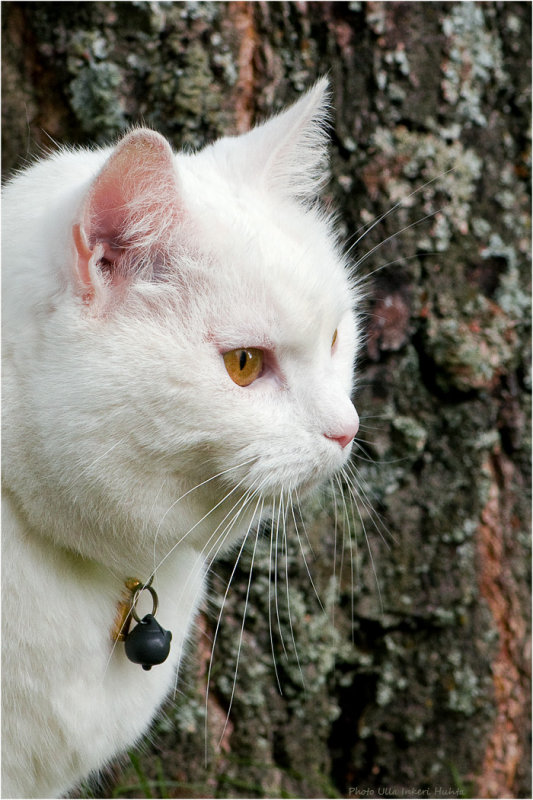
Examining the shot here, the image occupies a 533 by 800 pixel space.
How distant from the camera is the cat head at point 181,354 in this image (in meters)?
1.31

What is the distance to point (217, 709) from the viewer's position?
226 centimetres

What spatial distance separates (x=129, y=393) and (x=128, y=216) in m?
0.31

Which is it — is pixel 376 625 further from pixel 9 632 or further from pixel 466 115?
pixel 466 115

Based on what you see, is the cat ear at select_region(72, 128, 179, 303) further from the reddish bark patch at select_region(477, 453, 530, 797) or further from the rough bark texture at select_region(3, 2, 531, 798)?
the reddish bark patch at select_region(477, 453, 530, 797)

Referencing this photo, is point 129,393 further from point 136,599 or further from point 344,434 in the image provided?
point 136,599

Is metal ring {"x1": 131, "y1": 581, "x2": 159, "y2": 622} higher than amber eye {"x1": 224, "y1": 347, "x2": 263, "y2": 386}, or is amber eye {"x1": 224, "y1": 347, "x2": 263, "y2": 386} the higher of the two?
amber eye {"x1": 224, "y1": 347, "x2": 263, "y2": 386}

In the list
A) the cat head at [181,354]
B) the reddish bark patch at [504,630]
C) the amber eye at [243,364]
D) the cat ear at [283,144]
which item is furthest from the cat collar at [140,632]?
the reddish bark patch at [504,630]

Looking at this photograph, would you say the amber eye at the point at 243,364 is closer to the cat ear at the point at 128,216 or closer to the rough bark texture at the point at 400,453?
the cat ear at the point at 128,216

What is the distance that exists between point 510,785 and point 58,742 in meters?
1.56

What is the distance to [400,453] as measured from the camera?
2.29 metres

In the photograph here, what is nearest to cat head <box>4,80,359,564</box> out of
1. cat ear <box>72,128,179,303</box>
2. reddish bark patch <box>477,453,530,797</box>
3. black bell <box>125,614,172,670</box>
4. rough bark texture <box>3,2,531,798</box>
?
cat ear <box>72,128,179,303</box>

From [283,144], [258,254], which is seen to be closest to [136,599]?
[258,254]

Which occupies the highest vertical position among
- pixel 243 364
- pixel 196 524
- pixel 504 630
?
pixel 243 364

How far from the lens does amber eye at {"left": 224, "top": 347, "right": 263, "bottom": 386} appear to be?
4.51ft
